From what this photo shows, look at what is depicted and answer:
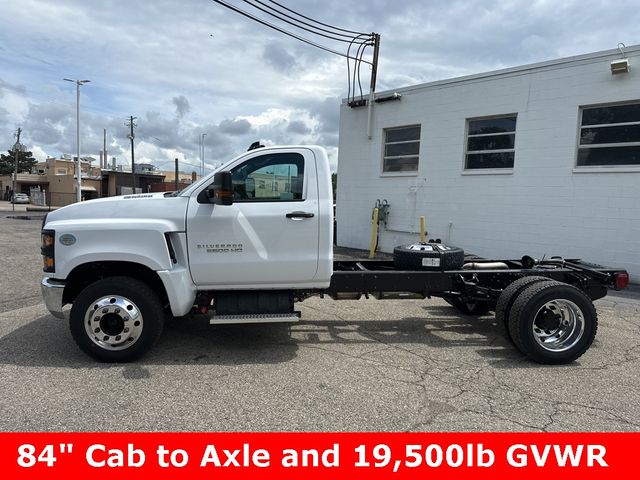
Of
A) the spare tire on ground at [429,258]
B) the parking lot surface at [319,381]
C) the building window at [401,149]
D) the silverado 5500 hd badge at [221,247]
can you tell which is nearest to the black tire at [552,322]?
the parking lot surface at [319,381]

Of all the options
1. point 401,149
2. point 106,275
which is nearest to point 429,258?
point 106,275

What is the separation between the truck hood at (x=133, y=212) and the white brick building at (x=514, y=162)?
8920 millimetres

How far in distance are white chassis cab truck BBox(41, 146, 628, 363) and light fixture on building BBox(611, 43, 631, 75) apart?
6877 millimetres

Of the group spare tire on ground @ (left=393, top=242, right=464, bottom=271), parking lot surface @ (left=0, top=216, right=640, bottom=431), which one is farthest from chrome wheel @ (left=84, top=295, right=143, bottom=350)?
spare tire on ground @ (left=393, top=242, right=464, bottom=271)

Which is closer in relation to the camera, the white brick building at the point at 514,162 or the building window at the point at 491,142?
the white brick building at the point at 514,162

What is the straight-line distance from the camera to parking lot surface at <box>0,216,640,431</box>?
352 cm

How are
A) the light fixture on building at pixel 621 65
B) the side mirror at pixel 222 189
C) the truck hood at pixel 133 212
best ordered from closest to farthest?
the side mirror at pixel 222 189 → the truck hood at pixel 133 212 → the light fixture on building at pixel 621 65

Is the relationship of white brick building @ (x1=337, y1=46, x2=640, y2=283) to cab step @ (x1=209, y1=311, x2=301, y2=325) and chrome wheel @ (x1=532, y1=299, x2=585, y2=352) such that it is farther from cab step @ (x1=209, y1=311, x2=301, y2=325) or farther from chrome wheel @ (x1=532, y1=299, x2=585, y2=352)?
cab step @ (x1=209, y1=311, x2=301, y2=325)

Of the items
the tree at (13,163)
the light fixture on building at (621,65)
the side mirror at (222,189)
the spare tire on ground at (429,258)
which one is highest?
the tree at (13,163)

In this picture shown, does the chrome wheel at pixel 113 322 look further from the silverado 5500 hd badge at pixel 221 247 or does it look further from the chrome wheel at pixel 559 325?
the chrome wheel at pixel 559 325

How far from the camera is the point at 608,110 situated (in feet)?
32.7

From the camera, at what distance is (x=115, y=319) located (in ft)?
15.0

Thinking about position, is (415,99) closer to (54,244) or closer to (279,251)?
(279,251)

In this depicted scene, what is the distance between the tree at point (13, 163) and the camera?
9588 centimetres
